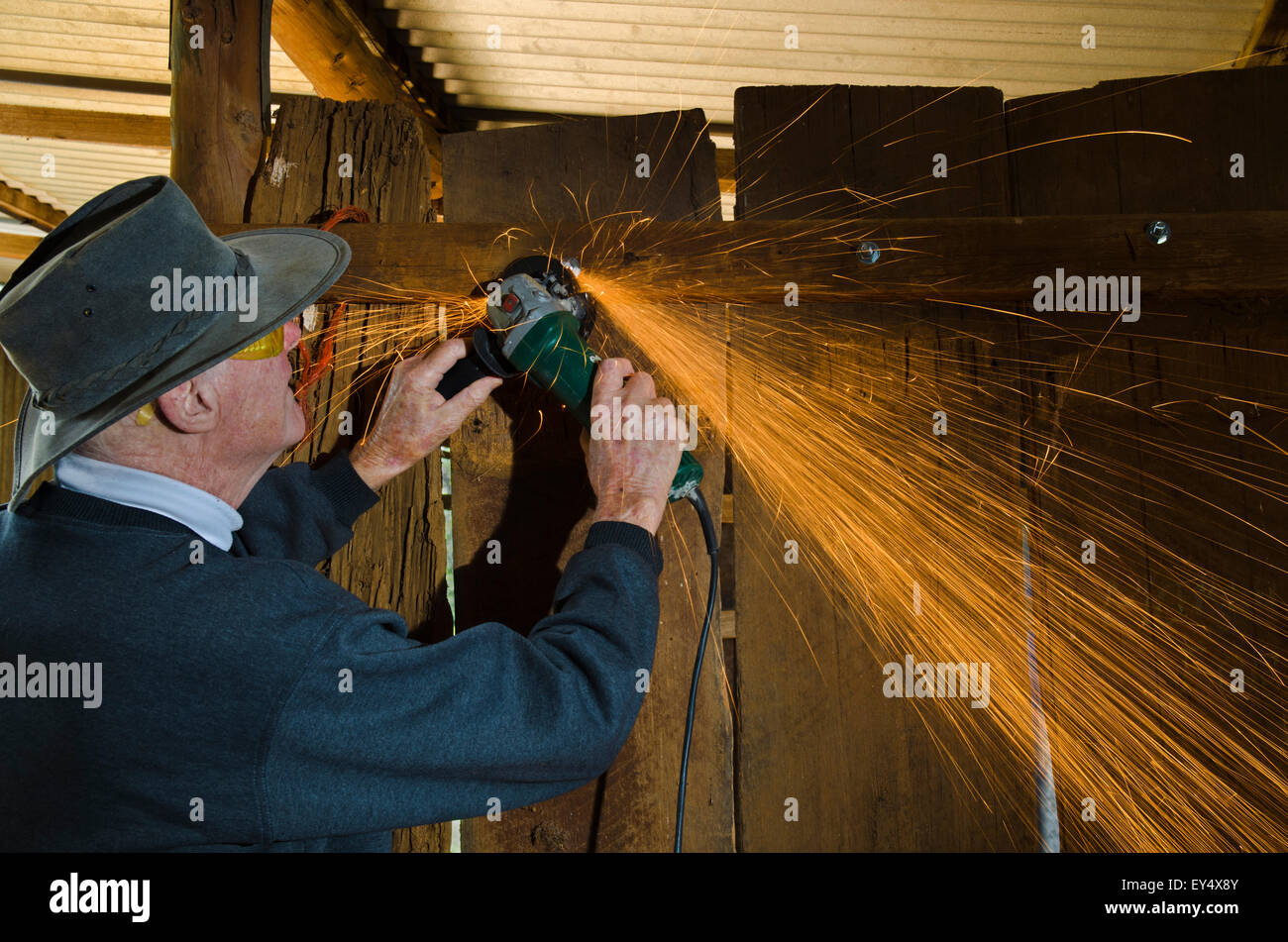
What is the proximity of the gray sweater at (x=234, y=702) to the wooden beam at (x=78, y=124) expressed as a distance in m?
3.97

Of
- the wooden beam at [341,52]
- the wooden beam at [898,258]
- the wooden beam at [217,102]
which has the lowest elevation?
the wooden beam at [898,258]

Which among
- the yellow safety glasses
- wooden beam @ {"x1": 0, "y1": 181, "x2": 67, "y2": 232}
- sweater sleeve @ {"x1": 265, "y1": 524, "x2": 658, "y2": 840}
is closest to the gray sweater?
sweater sleeve @ {"x1": 265, "y1": 524, "x2": 658, "y2": 840}

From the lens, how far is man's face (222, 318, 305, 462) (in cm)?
158

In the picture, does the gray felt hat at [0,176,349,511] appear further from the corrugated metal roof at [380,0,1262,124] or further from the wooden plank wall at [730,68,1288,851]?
the corrugated metal roof at [380,0,1262,124]

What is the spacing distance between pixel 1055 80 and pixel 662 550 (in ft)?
9.93

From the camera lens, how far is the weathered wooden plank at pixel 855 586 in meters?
1.98

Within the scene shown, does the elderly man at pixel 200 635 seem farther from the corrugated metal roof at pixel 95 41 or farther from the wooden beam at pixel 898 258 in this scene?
the corrugated metal roof at pixel 95 41

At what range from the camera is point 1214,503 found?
6.61ft

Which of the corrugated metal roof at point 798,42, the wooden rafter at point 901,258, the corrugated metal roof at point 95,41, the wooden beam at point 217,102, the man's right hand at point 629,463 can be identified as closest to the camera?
the man's right hand at point 629,463

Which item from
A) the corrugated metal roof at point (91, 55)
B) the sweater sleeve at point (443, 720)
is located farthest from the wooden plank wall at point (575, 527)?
the corrugated metal roof at point (91, 55)

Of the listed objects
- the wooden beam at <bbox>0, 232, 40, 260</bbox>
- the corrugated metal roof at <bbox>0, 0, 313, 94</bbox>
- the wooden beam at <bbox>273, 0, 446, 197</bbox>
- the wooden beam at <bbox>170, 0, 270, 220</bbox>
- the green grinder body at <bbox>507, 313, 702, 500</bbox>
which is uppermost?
the wooden beam at <bbox>0, 232, 40, 260</bbox>

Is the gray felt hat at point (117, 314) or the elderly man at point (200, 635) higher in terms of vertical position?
the gray felt hat at point (117, 314)

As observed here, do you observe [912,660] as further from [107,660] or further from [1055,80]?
[1055,80]
